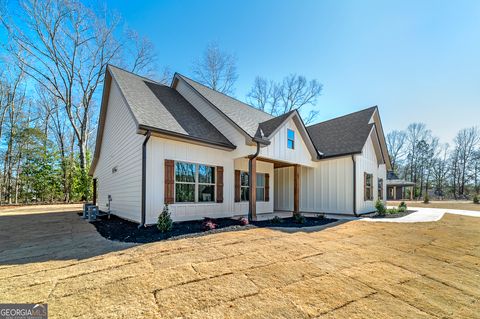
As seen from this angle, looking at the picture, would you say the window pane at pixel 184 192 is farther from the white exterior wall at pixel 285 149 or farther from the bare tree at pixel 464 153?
the bare tree at pixel 464 153

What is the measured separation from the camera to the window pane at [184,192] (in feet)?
23.8

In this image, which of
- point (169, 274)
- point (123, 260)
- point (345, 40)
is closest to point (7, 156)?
point (123, 260)

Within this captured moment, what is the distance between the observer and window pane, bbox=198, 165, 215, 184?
7.86m

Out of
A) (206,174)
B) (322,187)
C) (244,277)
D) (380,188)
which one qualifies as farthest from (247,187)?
(380,188)

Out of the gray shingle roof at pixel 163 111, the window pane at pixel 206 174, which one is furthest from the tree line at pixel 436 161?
the window pane at pixel 206 174

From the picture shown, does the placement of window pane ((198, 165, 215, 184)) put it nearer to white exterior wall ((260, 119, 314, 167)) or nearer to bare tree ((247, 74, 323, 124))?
white exterior wall ((260, 119, 314, 167))

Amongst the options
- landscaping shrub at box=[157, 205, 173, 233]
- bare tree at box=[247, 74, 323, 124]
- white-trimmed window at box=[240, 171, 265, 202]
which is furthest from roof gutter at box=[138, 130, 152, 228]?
bare tree at box=[247, 74, 323, 124]

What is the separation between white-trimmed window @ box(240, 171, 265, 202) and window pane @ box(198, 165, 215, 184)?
64.7 inches

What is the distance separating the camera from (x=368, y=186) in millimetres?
12102

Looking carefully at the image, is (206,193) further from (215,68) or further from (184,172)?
(215,68)

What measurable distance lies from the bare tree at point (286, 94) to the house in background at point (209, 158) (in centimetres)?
1308

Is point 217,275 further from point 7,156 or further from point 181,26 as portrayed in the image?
point 7,156

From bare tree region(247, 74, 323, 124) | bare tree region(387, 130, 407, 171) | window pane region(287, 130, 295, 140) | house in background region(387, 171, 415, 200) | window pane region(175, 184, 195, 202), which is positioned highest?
bare tree region(247, 74, 323, 124)

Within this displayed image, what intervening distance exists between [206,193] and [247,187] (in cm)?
234
